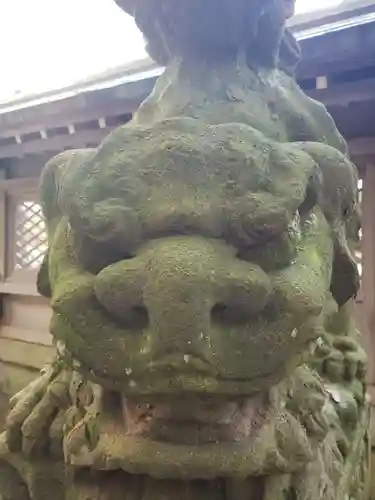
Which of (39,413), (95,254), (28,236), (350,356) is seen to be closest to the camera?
(95,254)

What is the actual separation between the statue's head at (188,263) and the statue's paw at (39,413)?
0.34m

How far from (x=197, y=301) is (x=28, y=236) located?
3550mm

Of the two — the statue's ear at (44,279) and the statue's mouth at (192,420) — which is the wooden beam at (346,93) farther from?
the statue's mouth at (192,420)

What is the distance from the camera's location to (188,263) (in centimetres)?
74

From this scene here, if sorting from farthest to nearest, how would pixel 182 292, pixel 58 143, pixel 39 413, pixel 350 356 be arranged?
1. pixel 58 143
2. pixel 350 356
3. pixel 39 413
4. pixel 182 292

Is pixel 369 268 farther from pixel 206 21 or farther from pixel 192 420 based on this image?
pixel 192 420

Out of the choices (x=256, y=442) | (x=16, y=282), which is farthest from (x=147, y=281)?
(x=16, y=282)

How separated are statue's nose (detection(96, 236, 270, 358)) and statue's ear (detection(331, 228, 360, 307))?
0.89 feet

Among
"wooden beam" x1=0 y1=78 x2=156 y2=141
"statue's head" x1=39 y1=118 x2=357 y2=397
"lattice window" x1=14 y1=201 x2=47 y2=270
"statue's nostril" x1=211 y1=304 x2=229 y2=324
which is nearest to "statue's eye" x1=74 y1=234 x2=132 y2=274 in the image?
"statue's head" x1=39 y1=118 x2=357 y2=397

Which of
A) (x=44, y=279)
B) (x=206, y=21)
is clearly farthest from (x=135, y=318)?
(x=206, y=21)

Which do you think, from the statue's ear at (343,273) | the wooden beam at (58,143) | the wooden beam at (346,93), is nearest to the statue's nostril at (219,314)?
A: the statue's ear at (343,273)

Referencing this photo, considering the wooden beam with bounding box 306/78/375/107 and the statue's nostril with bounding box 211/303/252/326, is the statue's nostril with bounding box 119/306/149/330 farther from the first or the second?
the wooden beam with bounding box 306/78/375/107

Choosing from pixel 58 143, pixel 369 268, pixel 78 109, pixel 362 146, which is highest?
pixel 78 109

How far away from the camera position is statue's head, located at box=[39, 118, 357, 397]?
2.44 ft
